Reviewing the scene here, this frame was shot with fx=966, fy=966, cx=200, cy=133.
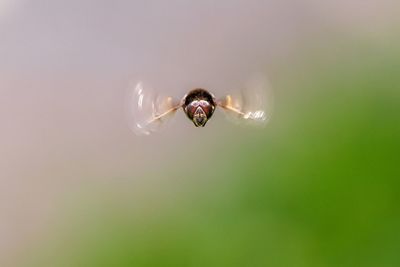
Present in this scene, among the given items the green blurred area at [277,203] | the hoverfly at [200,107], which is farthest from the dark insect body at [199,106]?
the green blurred area at [277,203]

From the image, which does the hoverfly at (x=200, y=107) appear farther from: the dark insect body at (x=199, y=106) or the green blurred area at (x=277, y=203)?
the green blurred area at (x=277, y=203)

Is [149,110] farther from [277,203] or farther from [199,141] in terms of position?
Result: [199,141]

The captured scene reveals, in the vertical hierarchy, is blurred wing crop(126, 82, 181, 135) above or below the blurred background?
A: below

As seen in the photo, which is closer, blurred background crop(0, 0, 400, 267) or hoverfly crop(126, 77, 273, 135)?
hoverfly crop(126, 77, 273, 135)

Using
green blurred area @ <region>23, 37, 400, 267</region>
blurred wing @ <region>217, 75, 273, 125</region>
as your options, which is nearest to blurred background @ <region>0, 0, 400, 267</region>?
green blurred area @ <region>23, 37, 400, 267</region>

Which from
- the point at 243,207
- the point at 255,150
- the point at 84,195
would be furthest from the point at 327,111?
the point at 84,195

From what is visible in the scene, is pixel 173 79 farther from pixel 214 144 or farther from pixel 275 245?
pixel 275 245

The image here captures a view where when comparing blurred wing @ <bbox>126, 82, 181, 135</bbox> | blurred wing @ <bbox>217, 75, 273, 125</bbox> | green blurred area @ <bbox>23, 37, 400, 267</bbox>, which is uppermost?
green blurred area @ <bbox>23, 37, 400, 267</bbox>

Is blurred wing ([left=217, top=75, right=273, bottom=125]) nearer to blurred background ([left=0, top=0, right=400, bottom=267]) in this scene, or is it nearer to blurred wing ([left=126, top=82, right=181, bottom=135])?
blurred wing ([left=126, top=82, right=181, bottom=135])

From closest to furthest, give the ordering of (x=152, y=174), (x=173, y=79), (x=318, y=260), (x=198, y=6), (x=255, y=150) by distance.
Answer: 1. (x=318, y=260)
2. (x=255, y=150)
3. (x=152, y=174)
4. (x=173, y=79)
5. (x=198, y=6)
